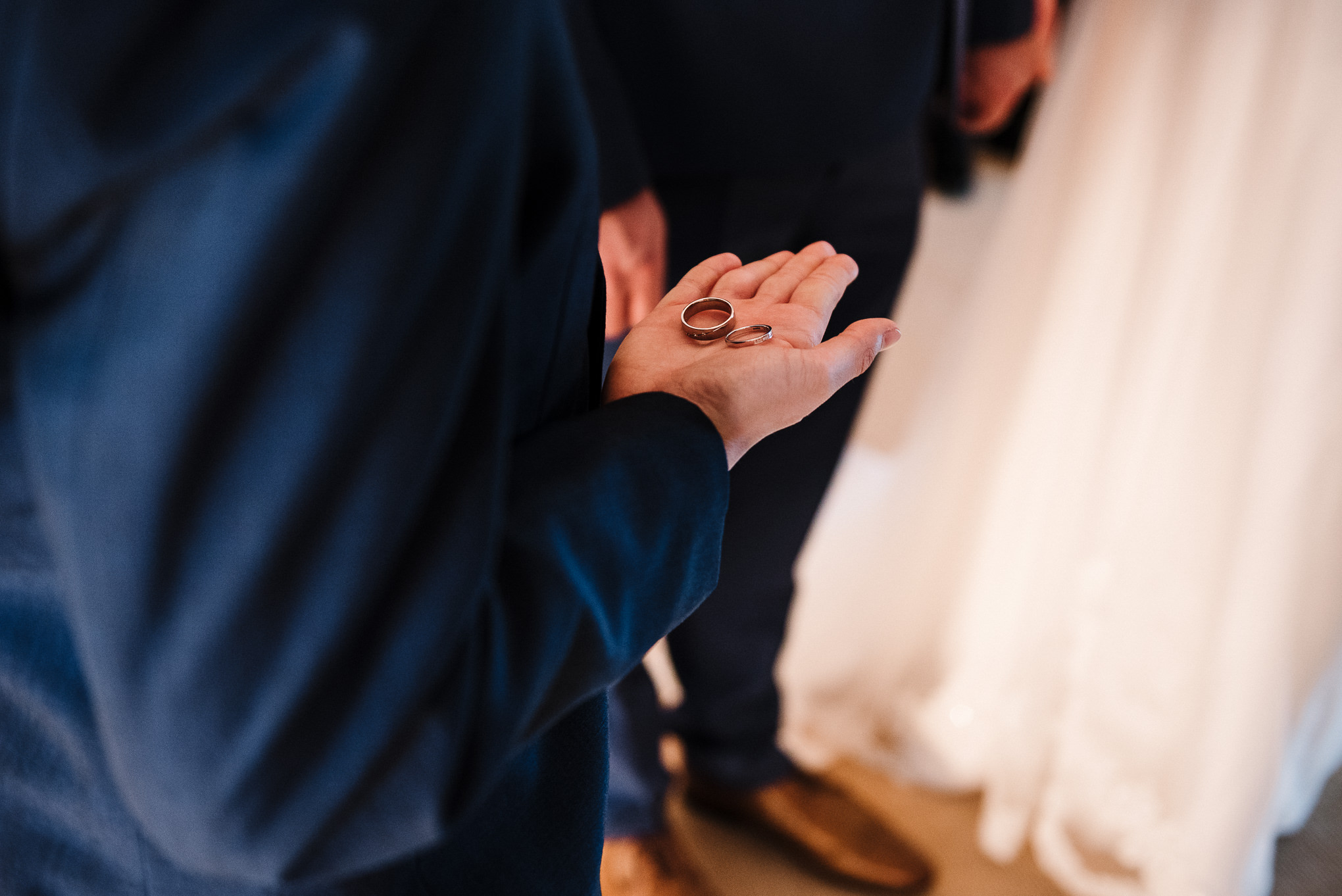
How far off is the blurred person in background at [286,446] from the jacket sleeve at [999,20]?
86 centimetres

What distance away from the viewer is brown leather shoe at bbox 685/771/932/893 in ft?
4.02

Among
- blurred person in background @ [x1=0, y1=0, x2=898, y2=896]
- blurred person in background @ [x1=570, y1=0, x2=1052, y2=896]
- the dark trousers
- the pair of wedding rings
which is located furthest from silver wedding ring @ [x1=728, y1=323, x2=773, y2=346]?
the dark trousers

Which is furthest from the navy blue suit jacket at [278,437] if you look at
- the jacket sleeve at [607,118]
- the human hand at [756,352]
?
the jacket sleeve at [607,118]

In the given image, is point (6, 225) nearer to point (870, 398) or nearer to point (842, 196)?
point (842, 196)

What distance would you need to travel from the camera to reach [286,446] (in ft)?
1.08

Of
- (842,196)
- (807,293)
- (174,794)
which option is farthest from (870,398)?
(174,794)

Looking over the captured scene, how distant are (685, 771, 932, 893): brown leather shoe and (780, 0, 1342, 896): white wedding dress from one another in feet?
0.35

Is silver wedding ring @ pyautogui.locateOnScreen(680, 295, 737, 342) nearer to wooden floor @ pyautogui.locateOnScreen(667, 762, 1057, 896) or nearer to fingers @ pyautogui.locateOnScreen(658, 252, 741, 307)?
fingers @ pyautogui.locateOnScreen(658, 252, 741, 307)

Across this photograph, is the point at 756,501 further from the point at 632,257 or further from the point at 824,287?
the point at 824,287

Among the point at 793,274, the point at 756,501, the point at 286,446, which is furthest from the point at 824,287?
the point at 756,501

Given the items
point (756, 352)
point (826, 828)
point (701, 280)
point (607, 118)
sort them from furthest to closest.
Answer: point (826, 828) → point (607, 118) → point (701, 280) → point (756, 352)

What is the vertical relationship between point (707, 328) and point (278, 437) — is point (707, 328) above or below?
below

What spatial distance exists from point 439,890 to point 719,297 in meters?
0.39

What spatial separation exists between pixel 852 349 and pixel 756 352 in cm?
7
